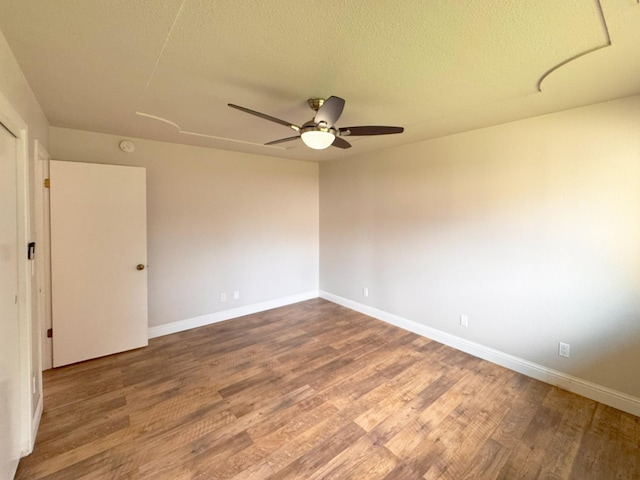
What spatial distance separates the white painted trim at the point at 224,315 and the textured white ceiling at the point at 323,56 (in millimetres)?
2494

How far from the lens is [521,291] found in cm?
278

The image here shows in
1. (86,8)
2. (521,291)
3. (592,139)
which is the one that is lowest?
(521,291)

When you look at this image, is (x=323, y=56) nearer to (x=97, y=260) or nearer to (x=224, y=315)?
(x=97, y=260)

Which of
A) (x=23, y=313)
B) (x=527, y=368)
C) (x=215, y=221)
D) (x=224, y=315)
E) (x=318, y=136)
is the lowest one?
(x=527, y=368)

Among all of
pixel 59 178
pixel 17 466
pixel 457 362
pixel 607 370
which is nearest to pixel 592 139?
pixel 607 370

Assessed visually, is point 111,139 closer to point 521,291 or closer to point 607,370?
point 521,291

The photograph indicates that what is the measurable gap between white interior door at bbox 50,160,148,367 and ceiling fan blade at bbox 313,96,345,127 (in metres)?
2.41

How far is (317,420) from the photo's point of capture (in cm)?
214

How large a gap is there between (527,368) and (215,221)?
399 cm

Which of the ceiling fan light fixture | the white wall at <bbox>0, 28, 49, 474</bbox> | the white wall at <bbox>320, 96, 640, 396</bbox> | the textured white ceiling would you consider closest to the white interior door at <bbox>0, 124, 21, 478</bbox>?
the white wall at <bbox>0, 28, 49, 474</bbox>

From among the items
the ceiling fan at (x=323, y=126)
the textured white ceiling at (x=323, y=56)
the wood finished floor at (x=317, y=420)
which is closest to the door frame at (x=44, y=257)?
the wood finished floor at (x=317, y=420)

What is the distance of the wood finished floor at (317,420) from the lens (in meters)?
1.75

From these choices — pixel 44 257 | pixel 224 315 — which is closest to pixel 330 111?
pixel 44 257

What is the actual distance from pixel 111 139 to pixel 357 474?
3.93 meters
